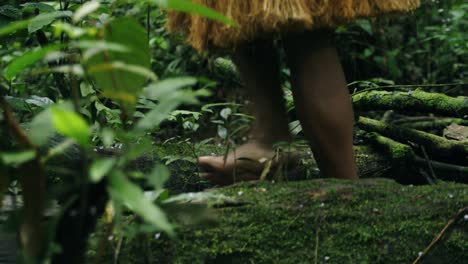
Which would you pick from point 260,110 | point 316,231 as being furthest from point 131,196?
point 260,110

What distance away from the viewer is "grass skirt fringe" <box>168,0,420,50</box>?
79.5 inches

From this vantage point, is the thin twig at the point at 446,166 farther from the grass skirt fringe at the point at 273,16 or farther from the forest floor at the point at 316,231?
the forest floor at the point at 316,231

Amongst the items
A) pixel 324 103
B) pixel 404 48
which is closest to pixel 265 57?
pixel 324 103

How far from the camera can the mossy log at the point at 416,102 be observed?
2756mm

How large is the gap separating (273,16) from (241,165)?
477 mm

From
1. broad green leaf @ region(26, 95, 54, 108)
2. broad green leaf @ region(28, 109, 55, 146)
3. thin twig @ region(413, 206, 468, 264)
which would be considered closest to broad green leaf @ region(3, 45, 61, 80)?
broad green leaf @ region(28, 109, 55, 146)

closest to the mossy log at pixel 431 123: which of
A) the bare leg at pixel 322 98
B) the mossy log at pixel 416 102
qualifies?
the mossy log at pixel 416 102

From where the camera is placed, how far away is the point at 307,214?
1.79 m

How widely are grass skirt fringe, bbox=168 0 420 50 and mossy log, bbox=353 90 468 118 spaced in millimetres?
662

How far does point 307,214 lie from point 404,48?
3.72 meters

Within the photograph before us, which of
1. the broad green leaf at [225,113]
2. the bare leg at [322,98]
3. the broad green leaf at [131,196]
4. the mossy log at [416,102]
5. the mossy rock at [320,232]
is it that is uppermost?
the broad green leaf at [131,196]

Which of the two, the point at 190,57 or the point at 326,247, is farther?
the point at 190,57

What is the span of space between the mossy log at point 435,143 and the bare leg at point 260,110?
1.94 feet

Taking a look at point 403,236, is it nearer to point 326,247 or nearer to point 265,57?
point 326,247
